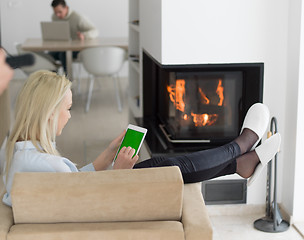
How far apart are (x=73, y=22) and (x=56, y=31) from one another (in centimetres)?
56

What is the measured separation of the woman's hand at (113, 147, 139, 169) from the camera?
233 centimetres

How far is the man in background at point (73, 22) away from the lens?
7125 mm

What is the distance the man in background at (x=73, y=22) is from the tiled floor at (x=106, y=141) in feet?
2.54

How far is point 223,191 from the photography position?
3574mm

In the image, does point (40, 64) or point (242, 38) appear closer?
point (242, 38)

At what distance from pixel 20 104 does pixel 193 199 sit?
0.74 m

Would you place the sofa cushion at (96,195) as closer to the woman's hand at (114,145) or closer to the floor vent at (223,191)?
the woman's hand at (114,145)

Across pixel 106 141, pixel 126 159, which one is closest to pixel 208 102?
pixel 126 159

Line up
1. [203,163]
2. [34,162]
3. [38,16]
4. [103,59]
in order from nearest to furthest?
[34,162] → [203,163] → [103,59] → [38,16]

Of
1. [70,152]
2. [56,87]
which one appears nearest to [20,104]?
[56,87]

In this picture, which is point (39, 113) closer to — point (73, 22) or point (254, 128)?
point (254, 128)

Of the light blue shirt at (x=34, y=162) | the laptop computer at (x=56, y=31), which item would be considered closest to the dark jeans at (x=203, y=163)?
the light blue shirt at (x=34, y=162)

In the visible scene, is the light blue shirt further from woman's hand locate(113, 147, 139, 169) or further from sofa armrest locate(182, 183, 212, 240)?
sofa armrest locate(182, 183, 212, 240)

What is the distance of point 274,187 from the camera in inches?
132
